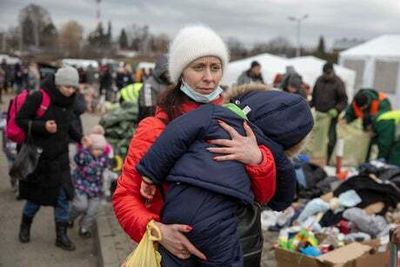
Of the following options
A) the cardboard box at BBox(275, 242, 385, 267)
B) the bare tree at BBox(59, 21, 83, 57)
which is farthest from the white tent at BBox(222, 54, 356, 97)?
the bare tree at BBox(59, 21, 83, 57)

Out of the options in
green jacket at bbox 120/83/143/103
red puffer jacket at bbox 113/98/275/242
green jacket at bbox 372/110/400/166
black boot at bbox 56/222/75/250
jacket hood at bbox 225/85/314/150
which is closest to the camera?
red puffer jacket at bbox 113/98/275/242

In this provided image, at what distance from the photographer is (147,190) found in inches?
72.9

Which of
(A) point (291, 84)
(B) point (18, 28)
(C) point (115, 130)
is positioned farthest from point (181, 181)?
(B) point (18, 28)

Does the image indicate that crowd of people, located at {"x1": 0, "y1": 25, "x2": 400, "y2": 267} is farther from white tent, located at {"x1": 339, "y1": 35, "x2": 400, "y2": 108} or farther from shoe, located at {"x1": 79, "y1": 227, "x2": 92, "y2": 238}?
white tent, located at {"x1": 339, "y1": 35, "x2": 400, "y2": 108}

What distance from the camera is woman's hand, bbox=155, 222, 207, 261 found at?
175 centimetres

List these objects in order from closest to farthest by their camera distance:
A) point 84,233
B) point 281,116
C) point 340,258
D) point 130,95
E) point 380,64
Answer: point 281,116 < point 340,258 < point 84,233 < point 130,95 < point 380,64

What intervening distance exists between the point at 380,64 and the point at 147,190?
58.4 feet

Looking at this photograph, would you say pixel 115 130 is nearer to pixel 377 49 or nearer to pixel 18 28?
pixel 377 49

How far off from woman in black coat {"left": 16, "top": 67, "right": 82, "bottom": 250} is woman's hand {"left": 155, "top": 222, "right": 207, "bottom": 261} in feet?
10.2

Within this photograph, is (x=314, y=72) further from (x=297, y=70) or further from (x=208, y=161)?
(x=208, y=161)

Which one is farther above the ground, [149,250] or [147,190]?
[147,190]

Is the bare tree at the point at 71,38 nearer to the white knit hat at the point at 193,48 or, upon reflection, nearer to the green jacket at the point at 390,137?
the green jacket at the point at 390,137

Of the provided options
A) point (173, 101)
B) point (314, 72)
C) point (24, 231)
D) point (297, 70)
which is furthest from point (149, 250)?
point (314, 72)

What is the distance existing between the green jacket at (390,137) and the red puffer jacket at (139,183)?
5745 mm
